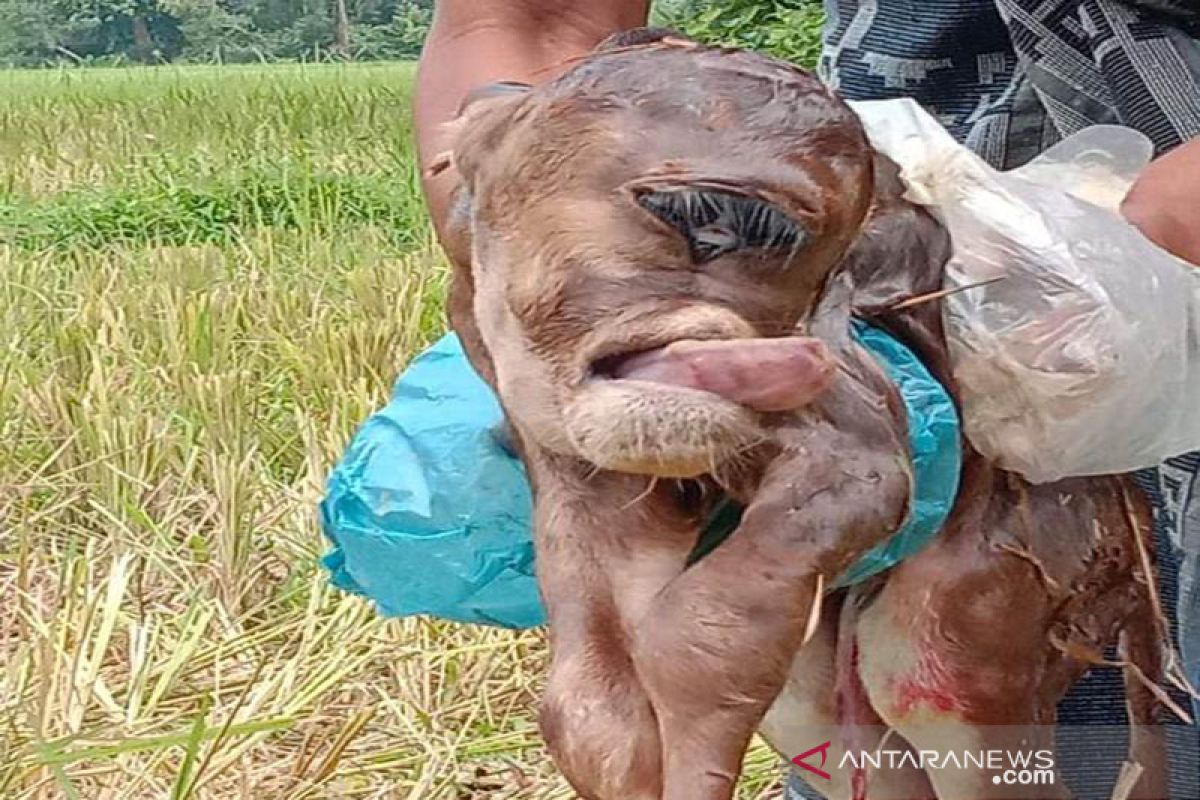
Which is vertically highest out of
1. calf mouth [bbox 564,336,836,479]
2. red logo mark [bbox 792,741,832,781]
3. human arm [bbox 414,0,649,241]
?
calf mouth [bbox 564,336,836,479]

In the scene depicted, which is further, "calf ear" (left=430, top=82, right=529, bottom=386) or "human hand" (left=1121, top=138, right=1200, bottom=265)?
"human hand" (left=1121, top=138, right=1200, bottom=265)

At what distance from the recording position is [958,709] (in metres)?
0.56

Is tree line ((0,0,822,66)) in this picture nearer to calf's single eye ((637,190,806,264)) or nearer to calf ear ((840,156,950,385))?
calf ear ((840,156,950,385))

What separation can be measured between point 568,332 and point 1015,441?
194 mm

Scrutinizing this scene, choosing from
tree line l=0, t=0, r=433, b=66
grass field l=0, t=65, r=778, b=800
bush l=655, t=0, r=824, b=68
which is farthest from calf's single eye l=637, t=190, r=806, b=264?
tree line l=0, t=0, r=433, b=66

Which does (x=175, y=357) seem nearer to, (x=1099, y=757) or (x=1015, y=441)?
(x=1099, y=757)

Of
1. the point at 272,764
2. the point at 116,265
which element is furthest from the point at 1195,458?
the point at 116,265

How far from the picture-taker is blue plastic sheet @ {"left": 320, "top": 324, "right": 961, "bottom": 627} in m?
0.58

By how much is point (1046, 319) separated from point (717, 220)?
18cm

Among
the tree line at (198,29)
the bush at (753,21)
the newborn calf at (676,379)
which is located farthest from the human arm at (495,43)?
the tree line at (198,29)

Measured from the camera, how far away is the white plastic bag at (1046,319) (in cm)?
55

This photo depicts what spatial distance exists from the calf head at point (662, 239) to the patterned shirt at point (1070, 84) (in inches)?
15.6

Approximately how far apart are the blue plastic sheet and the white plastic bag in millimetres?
29

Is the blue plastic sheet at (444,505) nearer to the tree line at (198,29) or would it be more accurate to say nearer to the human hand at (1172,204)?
the human hand at (1172,204)
